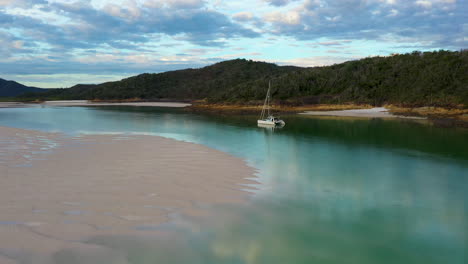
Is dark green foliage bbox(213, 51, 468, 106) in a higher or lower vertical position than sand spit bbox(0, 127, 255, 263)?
higher

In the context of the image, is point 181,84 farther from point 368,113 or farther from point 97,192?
point 97,192

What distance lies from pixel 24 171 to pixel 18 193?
12.2 ft

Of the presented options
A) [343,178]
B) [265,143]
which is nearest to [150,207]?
[343,178]

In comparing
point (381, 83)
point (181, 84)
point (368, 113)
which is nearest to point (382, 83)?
point (381, 83)

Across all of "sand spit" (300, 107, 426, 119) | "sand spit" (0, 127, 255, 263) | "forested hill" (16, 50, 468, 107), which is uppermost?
"forested hill" (16, 50, 468, 107)

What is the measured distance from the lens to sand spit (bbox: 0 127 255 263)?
329 inches

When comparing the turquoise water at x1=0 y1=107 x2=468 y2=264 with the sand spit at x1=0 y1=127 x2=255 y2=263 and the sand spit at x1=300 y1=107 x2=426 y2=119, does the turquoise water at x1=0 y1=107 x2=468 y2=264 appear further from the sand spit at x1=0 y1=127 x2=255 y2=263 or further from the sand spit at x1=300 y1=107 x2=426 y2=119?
the sand spit at x1=300 y1=107 x2=426 y2=119

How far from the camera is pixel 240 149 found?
26031mm

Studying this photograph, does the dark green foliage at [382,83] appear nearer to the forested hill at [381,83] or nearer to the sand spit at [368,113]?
the forested hill at [381,83]

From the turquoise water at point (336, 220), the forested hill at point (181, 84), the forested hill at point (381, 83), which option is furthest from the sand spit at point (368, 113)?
the forested hill at point (181, 84)

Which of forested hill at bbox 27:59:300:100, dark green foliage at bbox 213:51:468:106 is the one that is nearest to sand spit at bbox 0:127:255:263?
dark green foliage at bbox 213:51:468:106

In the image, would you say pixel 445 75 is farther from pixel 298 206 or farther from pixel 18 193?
pixel 18 193

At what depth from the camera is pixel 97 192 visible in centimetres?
1166

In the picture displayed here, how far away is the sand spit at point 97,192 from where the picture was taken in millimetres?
8352
